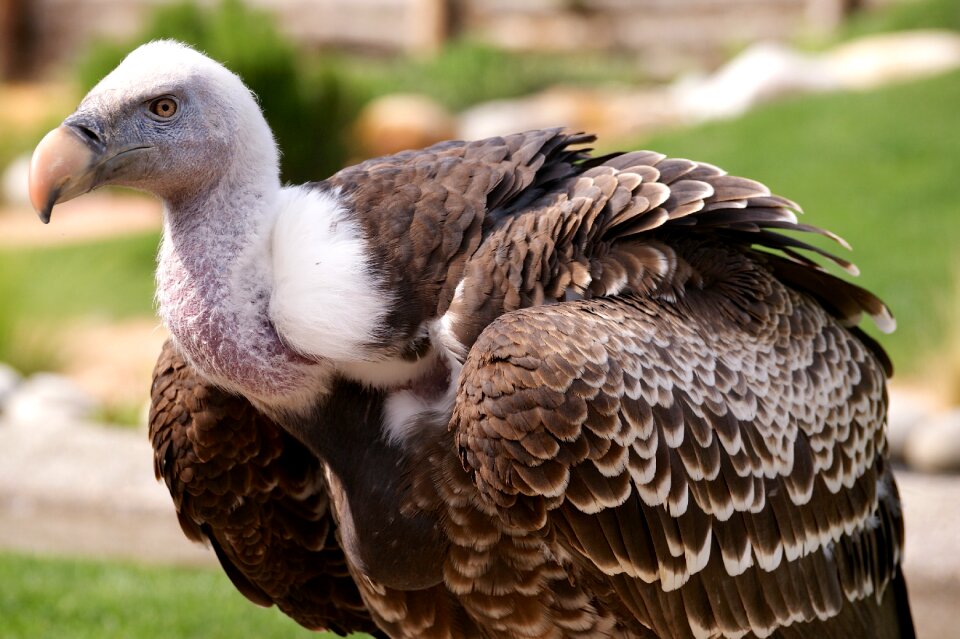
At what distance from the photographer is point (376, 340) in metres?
3.68

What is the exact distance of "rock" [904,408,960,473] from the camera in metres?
8.48

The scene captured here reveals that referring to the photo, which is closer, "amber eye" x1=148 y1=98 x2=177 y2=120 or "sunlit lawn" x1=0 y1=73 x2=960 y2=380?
"amber eye" x1=148 y1=98 x2=177 y2=120

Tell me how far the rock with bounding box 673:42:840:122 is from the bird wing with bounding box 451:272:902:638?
1234cm

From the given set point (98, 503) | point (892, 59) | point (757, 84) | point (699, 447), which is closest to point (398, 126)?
point (757, 84)

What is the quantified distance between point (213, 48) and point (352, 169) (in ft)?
36.7

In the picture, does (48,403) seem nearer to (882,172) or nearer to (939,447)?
(939,447)

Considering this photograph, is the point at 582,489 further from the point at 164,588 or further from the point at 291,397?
the point at 164,588

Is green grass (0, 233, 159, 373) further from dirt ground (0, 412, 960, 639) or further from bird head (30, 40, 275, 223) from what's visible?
bird head (30, 40, 275, 223)

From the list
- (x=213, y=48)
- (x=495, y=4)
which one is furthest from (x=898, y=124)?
(x=495, y=4)

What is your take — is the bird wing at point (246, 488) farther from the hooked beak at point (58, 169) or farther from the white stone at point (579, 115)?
the white stone at point (579, 115)

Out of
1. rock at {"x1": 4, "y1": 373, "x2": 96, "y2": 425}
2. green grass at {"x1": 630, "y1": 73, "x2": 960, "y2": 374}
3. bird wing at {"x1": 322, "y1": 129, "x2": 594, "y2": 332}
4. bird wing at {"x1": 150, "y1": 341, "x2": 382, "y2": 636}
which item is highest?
bird wing at {"x1": 322, "y1": 129, "x2": 594, "y2": 332}

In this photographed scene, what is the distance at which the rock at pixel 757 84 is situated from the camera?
1692 cm

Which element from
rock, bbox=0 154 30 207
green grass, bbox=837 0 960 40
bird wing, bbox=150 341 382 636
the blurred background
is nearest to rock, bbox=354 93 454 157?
the blurred background

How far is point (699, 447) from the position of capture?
12.2 ft
